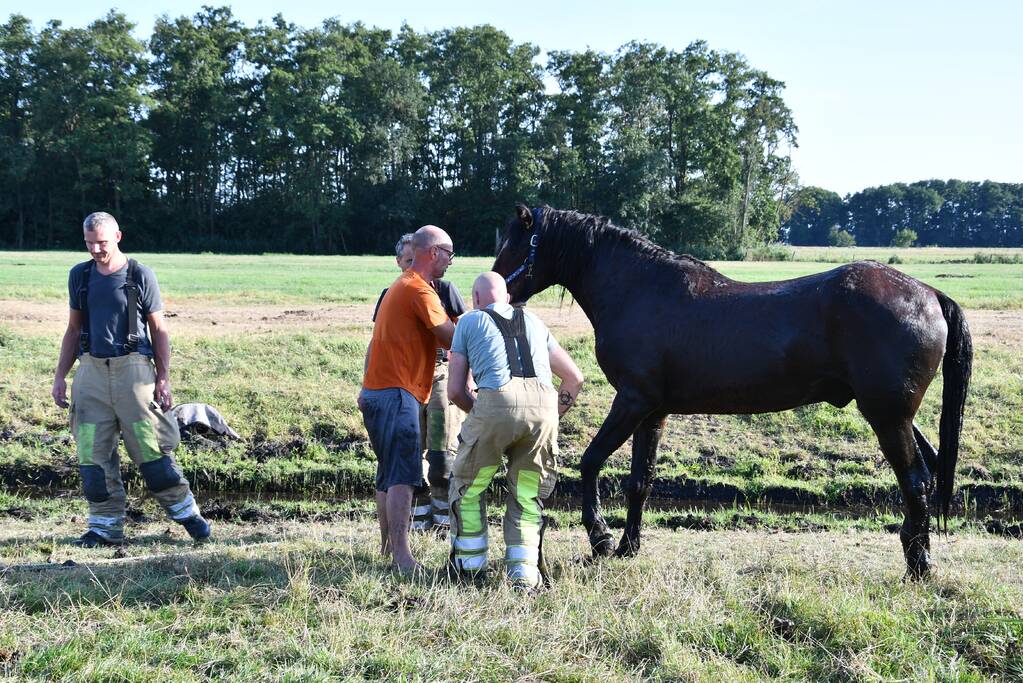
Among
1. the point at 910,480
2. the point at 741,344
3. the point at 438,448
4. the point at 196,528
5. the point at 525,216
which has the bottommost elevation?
the point at 196,528

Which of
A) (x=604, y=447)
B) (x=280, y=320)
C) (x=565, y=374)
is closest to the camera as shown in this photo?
(x=565, y=374)

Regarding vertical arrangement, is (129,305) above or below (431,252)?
below

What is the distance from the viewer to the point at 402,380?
564cm

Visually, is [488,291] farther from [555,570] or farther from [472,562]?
[555,570]

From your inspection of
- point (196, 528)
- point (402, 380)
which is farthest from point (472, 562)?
point (196, 528)

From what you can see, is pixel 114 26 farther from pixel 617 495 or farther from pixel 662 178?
pixel 617 495

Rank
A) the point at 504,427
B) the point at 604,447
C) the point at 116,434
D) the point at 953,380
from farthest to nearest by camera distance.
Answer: the point at 116,434 → the point at 604,447 → the point at 953,380 → the point at 504,427

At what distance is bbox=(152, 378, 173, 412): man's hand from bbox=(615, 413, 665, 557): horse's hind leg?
345 cm

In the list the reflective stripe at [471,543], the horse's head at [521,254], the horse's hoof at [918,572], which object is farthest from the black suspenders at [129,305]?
the horse's hoof at [918,572]

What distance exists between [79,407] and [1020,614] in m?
6.22

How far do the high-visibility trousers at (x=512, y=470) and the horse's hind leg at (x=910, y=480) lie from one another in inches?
84.4

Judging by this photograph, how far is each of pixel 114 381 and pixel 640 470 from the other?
3.88 metres

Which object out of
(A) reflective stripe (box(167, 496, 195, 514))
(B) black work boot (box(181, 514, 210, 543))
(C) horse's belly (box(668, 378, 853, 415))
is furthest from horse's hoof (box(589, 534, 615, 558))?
(A) reflective stripe (box(167, 496, 195, 514))

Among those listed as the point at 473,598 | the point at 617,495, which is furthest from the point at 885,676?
the point at 617,495
